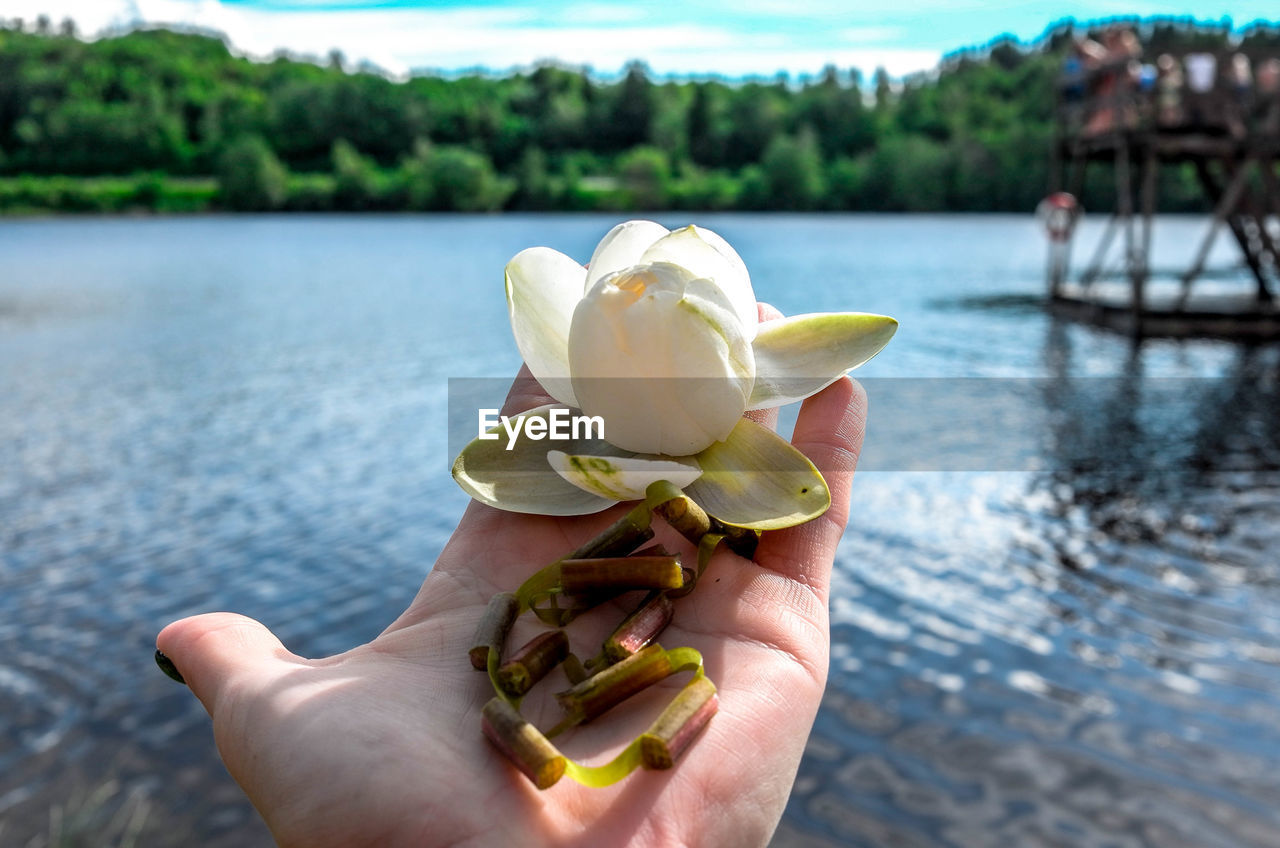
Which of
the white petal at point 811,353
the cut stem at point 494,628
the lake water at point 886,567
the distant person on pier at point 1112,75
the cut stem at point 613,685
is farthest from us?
the distant person on pier at point 1112,75

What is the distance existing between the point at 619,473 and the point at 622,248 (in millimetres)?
872

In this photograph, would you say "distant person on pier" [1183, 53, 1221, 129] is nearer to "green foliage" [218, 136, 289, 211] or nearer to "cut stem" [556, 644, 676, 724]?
"cut stem" [556, 644, 676, 724]

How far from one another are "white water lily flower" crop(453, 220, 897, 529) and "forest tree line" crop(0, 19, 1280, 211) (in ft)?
353

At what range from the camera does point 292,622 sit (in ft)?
33.6

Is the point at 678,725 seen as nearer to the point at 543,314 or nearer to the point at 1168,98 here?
the point at 543,314

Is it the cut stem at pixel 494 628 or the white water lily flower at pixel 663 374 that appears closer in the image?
the cut stem at pixel 494 628

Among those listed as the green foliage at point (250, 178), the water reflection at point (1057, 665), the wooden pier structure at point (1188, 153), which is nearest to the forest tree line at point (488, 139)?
the green foliage at point (250, 178)

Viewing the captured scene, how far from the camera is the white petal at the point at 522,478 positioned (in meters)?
3.23

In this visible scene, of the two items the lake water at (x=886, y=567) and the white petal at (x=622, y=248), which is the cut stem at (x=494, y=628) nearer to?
the white petal at (x=622, y=248)

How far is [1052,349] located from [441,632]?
2705 cm

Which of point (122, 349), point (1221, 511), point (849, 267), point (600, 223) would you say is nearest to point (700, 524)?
point (1221, 511)

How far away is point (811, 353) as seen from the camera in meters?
3.41

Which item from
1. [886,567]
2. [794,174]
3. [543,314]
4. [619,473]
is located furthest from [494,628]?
[794,174]

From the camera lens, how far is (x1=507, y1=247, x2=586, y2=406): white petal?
3.46 m
